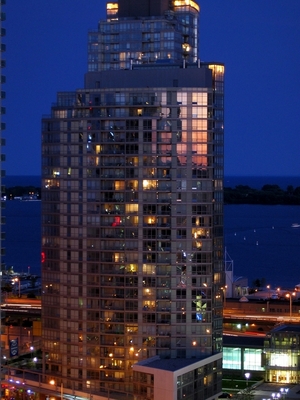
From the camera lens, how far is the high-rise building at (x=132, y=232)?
177ft

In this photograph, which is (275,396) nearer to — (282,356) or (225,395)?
(225,395)

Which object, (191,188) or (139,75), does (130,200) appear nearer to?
(191,188)

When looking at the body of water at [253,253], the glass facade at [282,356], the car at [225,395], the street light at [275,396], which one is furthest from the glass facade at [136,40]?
the street light at [275,396]

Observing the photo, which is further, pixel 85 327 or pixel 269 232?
pixel 269 232

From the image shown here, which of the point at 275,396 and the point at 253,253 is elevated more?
the point at 275,396

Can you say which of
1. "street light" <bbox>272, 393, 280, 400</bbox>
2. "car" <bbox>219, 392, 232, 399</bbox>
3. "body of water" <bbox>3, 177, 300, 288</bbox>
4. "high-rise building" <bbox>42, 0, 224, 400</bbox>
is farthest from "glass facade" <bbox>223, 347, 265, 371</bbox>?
"body of water" <bbox>3, 177, 300, 288</bbox>

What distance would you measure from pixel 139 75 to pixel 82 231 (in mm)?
9027

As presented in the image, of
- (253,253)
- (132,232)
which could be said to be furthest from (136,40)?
(253,253)

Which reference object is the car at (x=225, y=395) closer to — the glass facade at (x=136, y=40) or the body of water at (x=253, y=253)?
the glass facade at (x=136, y=40)

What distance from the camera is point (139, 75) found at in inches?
2210

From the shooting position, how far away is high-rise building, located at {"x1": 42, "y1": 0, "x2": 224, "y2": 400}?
53.8 meters

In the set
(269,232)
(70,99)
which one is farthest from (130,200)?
(269,232)

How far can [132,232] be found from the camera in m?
54.4

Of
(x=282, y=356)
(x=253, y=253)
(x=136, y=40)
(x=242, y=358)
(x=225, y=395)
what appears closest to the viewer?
(x=225, y=395)
